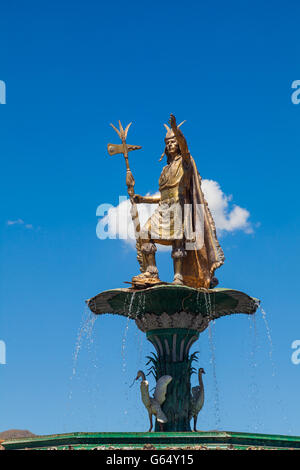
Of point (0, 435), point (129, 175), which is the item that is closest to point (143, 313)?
point (129, 175)

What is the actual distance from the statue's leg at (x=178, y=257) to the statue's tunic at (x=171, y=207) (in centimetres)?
18

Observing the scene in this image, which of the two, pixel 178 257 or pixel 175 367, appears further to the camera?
pixel 178 257

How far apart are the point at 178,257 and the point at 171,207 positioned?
143cm

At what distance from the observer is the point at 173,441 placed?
1359cm

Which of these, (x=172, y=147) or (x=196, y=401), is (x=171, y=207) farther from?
(x=196, y=401)

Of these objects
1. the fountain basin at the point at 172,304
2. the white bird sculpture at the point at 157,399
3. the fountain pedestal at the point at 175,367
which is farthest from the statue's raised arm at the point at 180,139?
the white bird sculpture at the point at 157,399

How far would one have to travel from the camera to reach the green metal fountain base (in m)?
13.3

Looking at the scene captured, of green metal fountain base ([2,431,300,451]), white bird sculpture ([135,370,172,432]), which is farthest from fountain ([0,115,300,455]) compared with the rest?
green metal fountain base ([2,431,300,451])

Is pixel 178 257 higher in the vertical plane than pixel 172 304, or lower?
higher

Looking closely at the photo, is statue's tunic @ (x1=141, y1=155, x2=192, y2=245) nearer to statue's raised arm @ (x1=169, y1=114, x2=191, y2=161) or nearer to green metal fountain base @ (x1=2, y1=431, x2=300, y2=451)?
statue's raised arm @ (x1=169, y1=114, x2=191, y2=161)

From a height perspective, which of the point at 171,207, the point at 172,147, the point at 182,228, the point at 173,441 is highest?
the point at 172,147

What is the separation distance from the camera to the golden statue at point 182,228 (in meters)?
19.1

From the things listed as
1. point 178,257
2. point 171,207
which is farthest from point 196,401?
point 171,207

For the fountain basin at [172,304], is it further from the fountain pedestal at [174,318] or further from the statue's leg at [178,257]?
the statue's leg at [178,257]
